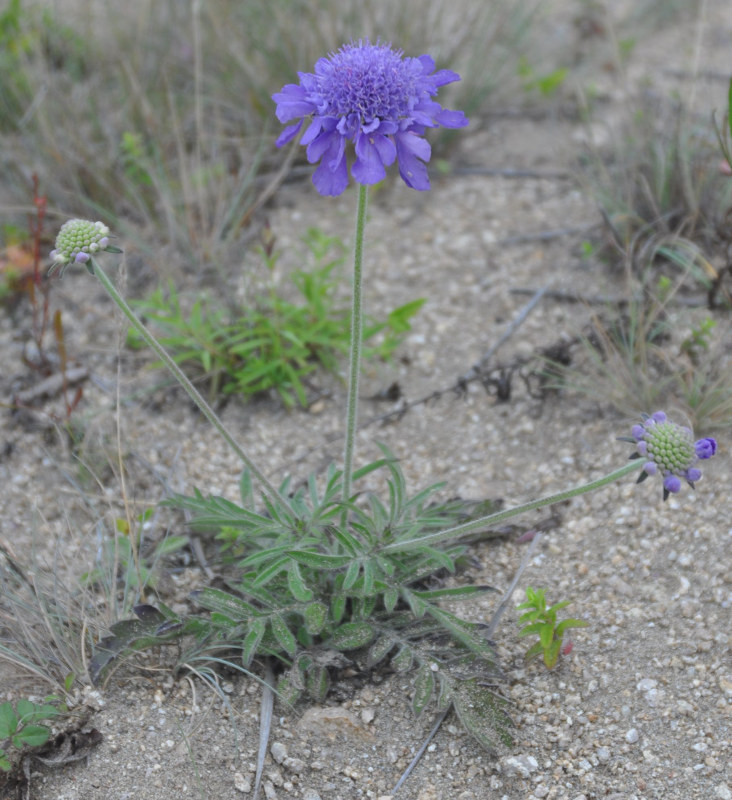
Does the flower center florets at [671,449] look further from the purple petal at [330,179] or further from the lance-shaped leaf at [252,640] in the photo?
the lance-shaped leaf at [252,640]

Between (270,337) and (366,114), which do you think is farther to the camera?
(270,337)

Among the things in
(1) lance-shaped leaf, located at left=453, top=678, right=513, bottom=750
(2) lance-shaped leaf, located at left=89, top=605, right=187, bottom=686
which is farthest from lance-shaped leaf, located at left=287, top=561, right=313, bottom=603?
(1) lance-shaped leaf, located at left=453, top=678, right=513, bottom=750

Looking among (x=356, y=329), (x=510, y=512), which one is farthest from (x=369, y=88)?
(x=510, y=512)

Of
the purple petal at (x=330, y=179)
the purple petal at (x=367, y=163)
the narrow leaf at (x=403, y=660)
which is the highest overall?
the purple petal at (x=367, y=163)

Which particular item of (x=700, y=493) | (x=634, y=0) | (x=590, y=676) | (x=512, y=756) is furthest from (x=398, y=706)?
(x=634, y=0)

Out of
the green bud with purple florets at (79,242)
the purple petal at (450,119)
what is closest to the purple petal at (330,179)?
the purple petal at (450,119)

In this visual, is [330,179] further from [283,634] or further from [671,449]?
[283,634]
